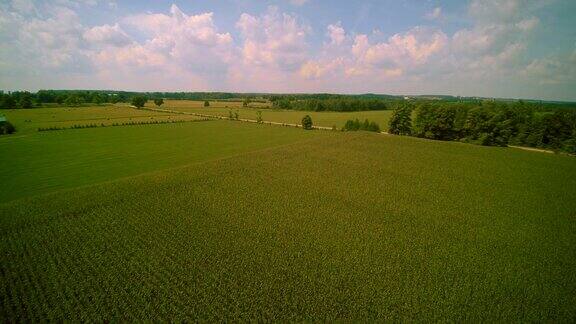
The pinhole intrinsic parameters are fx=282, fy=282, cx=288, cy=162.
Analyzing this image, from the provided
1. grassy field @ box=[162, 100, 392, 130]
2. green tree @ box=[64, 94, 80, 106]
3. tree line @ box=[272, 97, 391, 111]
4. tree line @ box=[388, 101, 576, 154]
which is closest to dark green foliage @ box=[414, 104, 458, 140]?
tree line @ box=[388, 101, 576, 154]

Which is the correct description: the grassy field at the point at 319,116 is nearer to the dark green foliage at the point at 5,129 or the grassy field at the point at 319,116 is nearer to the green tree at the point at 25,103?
the green tree at the point at 25,103

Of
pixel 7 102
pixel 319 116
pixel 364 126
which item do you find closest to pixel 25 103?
pixel 7 102

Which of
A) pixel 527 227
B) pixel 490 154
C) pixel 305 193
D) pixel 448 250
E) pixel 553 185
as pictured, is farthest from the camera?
pixel 490 154

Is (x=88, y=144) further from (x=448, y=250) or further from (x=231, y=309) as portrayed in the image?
(x=448, y=250)

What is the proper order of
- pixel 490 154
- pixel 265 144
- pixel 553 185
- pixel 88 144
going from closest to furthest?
pixel 553 185 → pixel 490 154 → pixel 88 144 → pixel 265 144

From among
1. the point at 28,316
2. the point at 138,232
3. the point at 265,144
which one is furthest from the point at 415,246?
the point at 265,144

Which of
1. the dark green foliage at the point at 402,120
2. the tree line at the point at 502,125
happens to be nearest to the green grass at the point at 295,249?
the tree line at the point at 502,125

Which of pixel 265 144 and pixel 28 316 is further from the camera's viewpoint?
pixel 265 144
